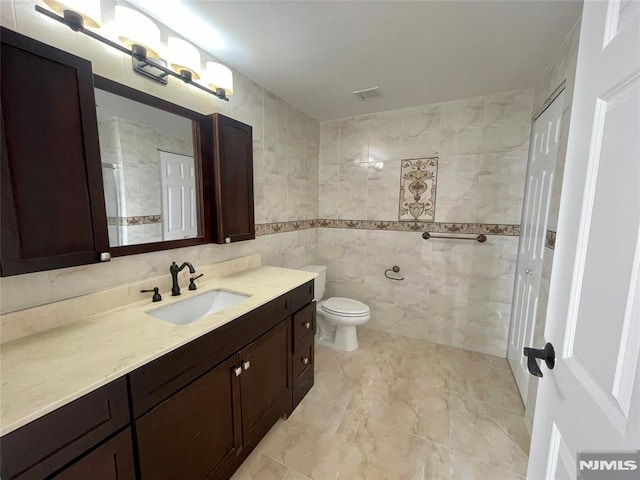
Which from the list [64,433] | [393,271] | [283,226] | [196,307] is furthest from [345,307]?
[64,433]

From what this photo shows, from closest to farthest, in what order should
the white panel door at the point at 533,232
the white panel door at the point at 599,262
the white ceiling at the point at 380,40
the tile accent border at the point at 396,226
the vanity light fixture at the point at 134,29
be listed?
1. the white panel door at the point at 599,262
2. the vanity light fixture at the point at 134,29
3. the white ceiling at the point at 380,40
4. the white panel door at the point at 533,232
5. the tile accent border at the point at 396,226

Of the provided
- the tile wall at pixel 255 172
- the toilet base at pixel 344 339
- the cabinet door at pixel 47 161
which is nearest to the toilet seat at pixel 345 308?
the toilet base at pixel 344 339

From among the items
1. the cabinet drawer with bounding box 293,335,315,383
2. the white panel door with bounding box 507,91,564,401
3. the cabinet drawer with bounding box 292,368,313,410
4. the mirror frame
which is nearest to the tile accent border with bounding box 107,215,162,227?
the mirror frame

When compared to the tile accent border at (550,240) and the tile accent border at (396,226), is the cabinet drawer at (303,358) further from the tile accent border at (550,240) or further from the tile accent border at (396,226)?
the tile accent border at (550,240)

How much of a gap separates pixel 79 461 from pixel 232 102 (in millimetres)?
1913

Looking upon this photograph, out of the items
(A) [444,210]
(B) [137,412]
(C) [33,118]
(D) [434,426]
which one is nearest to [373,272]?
(A) [444,210]

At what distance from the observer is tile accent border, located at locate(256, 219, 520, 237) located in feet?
7.30

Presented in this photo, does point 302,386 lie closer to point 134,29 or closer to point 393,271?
point 393,271

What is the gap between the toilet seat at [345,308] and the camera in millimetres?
2344

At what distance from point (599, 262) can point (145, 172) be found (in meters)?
1.73

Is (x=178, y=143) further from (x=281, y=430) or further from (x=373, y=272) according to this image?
(x=373, y=272)

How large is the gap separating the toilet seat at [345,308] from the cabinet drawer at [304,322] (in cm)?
51

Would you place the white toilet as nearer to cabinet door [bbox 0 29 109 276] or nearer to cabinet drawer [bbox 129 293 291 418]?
cabinet drawer [bbox 129 293 291 418]

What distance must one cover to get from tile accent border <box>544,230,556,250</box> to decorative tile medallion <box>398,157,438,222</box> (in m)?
0.98
